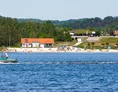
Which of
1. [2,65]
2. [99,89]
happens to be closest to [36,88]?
[99,89]

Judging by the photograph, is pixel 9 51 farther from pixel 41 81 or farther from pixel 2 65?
pixel 41 81

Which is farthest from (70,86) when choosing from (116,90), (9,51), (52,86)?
(9,51)

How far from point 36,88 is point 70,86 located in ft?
13.0

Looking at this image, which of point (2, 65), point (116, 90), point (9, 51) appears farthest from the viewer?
point (9, 51)

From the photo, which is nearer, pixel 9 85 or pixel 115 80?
pixel 9 85

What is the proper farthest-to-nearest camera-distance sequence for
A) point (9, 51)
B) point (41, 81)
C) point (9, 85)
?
point (9, 51) < point (41, 81) < point (9, 85)

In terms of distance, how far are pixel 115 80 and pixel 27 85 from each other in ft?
39.0

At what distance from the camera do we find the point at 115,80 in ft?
220

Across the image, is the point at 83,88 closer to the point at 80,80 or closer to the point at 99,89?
the point at 99,89

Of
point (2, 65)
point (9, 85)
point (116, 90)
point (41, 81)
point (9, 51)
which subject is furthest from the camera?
point (9, 51)

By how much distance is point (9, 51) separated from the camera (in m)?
196

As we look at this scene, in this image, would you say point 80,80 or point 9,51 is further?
point 9,51

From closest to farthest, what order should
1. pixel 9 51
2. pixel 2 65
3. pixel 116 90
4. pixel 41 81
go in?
pixel 116 90 < pixel 41 81 < pixel 2 65 < pixel 9 51

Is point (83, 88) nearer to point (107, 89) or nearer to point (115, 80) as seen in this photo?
point (107, 89)
